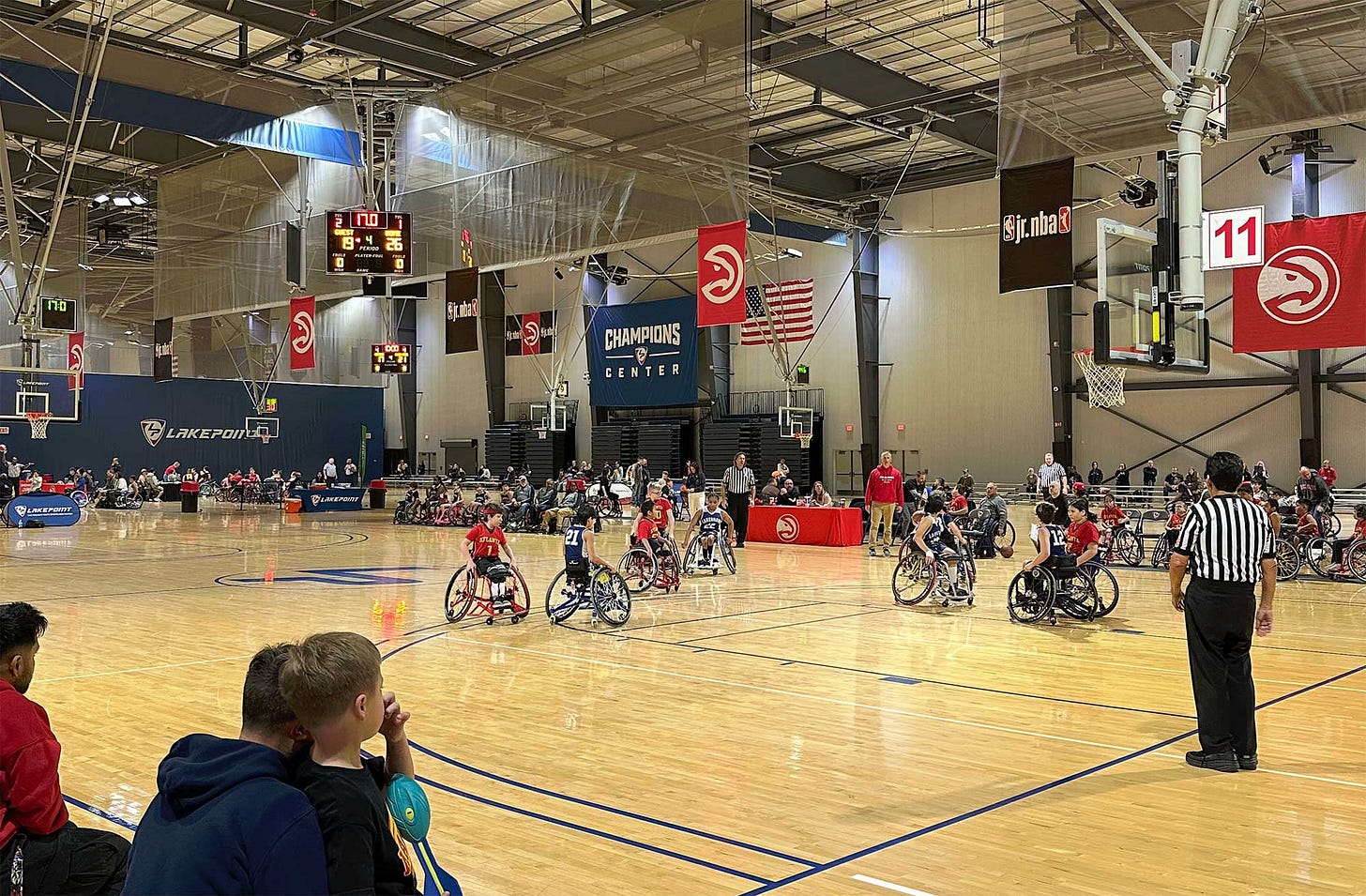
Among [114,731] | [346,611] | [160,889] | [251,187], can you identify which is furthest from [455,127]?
[160,889]

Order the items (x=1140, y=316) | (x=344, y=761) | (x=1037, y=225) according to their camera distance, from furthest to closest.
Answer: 1. (x=1037, y=225)
2. (x=1140, y=316)
3. (x=344, y=761)

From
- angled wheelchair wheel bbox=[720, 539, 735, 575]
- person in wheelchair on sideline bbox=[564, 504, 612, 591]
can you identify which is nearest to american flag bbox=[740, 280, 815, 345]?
angled wheelchair wheel bbox=[720, 539, 735, 575]

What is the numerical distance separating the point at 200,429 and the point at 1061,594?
36.6 m

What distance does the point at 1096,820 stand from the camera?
4.65 m

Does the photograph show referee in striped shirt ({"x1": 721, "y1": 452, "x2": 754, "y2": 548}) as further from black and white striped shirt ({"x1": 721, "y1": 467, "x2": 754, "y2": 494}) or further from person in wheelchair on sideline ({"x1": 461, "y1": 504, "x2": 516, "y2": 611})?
person in wheelchair on sideline ({"x1": 461, "y1": 504, "x2": 516, "y2": 611})

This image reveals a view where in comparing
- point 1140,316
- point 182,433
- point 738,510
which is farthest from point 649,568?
point 182,433

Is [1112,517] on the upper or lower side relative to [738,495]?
lower

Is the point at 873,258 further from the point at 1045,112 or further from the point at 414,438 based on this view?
the point at 414,438

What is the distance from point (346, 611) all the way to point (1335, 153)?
20.7m

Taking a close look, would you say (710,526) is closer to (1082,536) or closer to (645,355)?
(1082,536)

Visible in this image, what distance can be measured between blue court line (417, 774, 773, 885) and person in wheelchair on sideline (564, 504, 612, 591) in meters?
4.92

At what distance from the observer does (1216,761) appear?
5500 millimetres

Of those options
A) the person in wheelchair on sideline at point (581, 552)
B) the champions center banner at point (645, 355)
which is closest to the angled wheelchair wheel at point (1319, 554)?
the person in wheelchair on sideline at point (581, 552)

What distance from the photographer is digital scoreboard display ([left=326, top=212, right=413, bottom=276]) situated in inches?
632
